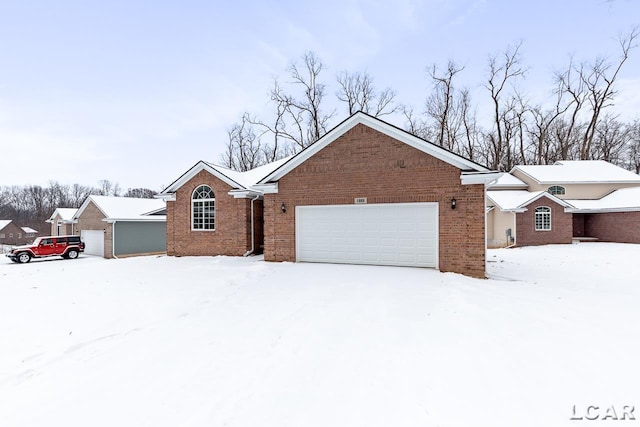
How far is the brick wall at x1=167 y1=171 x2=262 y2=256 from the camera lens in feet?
43.6

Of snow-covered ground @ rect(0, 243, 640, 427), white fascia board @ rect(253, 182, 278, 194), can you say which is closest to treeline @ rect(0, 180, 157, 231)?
white fascia board @ rect(253, 182, 278, 194)

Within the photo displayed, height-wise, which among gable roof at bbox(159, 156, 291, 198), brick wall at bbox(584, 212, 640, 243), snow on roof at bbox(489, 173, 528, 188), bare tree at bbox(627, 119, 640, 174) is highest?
bare tree at bbox(627, 119, 640, 174)

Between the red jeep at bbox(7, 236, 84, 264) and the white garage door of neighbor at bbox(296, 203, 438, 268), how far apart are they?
69.4 feet

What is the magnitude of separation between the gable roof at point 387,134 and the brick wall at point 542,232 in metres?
15.2

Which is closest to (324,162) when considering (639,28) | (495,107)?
(495,107)

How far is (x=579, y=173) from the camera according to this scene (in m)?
24.9

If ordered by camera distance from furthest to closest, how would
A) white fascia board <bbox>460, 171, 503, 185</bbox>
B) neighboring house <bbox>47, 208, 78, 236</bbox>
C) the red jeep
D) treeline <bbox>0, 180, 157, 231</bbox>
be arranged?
treeline <bbox>0, 180, 157, 231</bbox>
neighboring house <bbox>47, 208, 78, 236</bbox>
the red jeep
white fascia board <bbox>460, 171, 503, 185</bbox>

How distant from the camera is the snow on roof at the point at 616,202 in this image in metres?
21.0

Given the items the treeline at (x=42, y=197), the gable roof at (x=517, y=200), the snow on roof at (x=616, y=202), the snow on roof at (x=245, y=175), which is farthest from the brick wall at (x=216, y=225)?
the treeline at (x=42, y=197)

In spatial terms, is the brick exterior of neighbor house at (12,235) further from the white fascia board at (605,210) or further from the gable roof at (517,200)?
the white fascia board at (605,210)

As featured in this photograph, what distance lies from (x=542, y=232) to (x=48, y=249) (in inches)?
1407

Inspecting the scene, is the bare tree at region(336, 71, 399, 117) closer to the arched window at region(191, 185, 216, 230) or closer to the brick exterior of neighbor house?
the arched window at region(191, 185, 216, 230)

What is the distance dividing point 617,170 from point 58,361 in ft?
122

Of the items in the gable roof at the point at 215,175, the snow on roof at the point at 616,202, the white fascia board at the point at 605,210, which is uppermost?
the gable roof at the point at 215,175
